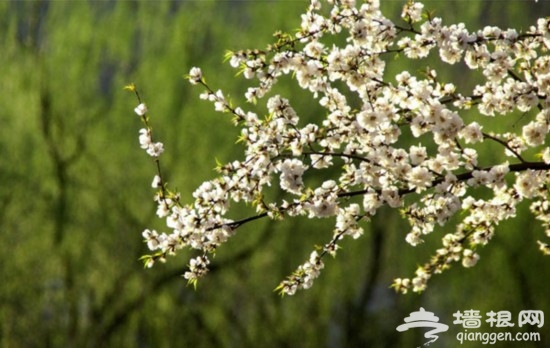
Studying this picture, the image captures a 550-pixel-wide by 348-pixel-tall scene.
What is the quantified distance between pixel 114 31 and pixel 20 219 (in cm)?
176

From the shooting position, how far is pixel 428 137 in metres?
6.17

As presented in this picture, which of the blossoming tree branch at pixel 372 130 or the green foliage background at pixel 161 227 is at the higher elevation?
the green foliage background at pixel 161 227

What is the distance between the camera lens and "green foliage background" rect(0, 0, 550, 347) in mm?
6152

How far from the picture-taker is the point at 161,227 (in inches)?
247

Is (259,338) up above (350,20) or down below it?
above

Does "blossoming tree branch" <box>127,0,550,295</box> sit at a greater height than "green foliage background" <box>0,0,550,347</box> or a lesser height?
lesser

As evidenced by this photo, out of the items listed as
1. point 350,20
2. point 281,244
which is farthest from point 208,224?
point 281,244

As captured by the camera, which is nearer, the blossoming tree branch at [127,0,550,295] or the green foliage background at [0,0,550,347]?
the blossoming tree branch at [127,0,550,295]

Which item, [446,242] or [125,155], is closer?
[446,242]

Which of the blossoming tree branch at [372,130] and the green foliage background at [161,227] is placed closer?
the blossoming tree branch at [372,130]

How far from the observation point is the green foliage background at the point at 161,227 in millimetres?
6152

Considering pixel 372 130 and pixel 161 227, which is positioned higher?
pixel 161 227

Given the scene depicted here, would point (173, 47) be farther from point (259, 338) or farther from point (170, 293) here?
point (259, 338)

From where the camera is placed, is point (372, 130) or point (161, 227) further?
point (161, 227)
